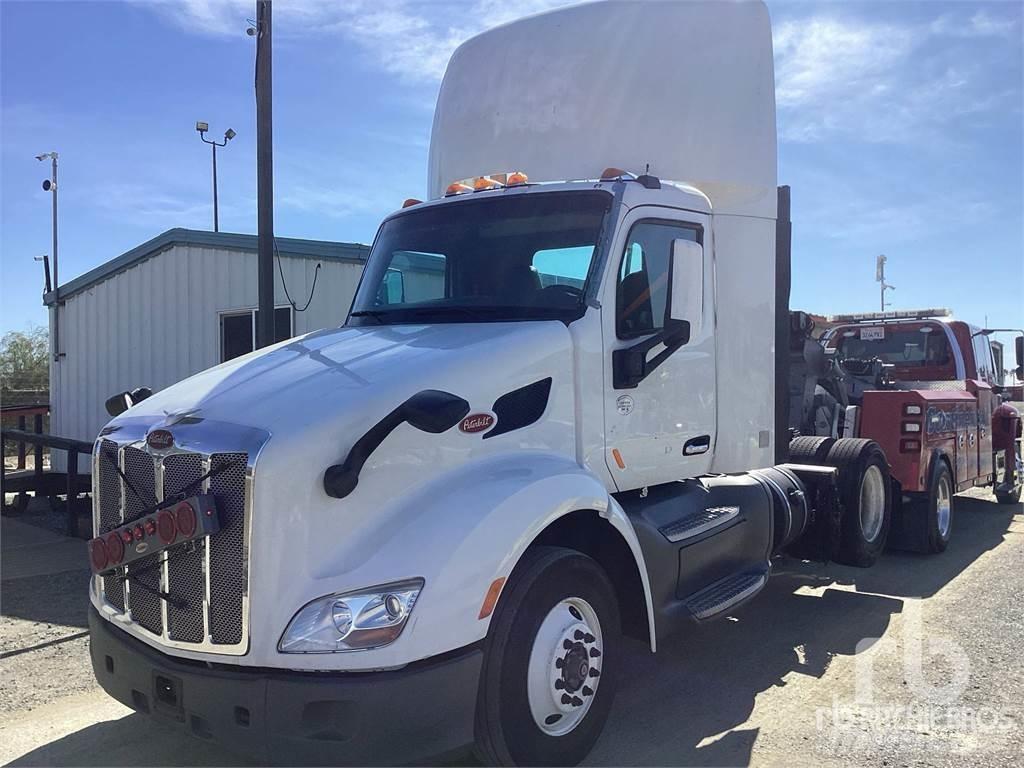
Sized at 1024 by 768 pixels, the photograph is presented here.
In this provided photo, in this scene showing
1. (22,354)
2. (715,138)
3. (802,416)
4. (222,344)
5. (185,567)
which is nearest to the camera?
(185,567)

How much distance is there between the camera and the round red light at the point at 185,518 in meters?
3.13

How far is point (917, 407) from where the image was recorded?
26.0ft

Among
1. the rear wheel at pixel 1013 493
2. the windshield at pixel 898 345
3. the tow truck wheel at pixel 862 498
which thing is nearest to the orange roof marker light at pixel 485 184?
the tow truck wheel at pixel 862 498

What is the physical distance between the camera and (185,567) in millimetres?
3283

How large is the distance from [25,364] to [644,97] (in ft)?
90.9

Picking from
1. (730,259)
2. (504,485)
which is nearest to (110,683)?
(504,485)

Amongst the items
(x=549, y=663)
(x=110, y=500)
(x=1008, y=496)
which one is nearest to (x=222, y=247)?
(x=110, y=500)

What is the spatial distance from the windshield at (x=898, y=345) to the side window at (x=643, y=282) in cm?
622

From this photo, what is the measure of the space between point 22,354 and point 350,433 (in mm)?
29125

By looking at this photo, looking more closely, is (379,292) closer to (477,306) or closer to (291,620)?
(477,306)

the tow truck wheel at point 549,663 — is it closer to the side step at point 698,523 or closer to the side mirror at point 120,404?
the side step at point 698,523

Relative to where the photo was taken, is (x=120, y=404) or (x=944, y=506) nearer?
(x=120, y=404)

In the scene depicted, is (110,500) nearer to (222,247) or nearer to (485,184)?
(485,184)

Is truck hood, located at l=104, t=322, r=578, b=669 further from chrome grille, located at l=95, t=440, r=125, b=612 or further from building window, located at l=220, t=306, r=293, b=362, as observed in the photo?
building window, located at l=220, t=306, r=293, b=362
